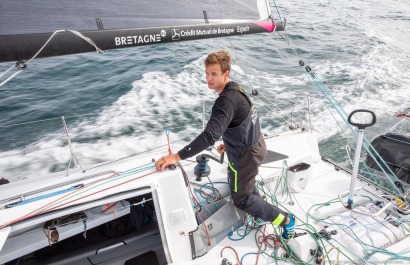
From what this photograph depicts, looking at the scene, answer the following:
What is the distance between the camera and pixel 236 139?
2166 millimetres

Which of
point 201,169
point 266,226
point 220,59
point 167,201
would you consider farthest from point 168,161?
point 266,226

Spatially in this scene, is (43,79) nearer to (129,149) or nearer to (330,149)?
(129,149)

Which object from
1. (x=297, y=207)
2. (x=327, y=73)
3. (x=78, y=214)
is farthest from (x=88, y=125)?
(x=327, y=73)

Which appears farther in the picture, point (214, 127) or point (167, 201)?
point (167, 201)

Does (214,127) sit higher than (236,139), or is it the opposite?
(214,127)

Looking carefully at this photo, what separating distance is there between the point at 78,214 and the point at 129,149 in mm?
2980

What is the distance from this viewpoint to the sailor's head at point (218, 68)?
1.98m

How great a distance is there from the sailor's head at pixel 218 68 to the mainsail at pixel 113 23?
1.41 ft

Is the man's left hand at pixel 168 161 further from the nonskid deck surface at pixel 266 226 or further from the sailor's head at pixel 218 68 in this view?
the sailor's head at pixel 218 68

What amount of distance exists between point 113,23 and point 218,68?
2.58ft

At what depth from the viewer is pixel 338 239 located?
2543mm

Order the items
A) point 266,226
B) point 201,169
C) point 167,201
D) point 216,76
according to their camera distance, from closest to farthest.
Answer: point 216,76 < point 167,201 < point 266,226 < point 201,169

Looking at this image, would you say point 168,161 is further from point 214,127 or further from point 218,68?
point 218,68

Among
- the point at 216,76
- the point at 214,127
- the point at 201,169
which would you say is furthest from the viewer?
the point at 201,169
